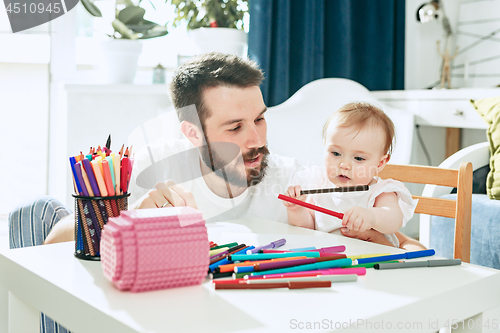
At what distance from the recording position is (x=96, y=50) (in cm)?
206

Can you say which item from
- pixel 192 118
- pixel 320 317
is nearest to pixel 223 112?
pixel 192 118

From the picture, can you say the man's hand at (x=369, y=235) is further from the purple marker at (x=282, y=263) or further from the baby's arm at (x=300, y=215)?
the purple marker at (x=282, y=263)

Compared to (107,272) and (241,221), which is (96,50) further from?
(107,272)

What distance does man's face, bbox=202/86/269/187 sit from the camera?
121 cm

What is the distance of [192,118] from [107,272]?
708 mm

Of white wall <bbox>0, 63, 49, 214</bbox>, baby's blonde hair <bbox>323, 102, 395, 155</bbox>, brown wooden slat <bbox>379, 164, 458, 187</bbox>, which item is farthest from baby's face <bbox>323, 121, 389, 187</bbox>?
white wall <bbox>0, 63, 49, 214</bbox>

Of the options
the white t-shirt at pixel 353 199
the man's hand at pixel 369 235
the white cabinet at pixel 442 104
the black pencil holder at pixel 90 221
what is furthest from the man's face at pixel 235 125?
the white cabinet at pixel 442 104

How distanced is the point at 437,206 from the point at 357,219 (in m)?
0.36

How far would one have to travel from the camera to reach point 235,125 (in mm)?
1220

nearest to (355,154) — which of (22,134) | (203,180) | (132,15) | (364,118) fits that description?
(364,118)

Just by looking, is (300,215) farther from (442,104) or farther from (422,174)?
(442,104)

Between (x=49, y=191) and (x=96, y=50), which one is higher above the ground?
(x=96, y=50)

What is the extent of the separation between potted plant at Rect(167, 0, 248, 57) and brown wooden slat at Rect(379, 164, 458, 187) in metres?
0.98

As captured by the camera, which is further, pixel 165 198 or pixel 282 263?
pixel 165 198
